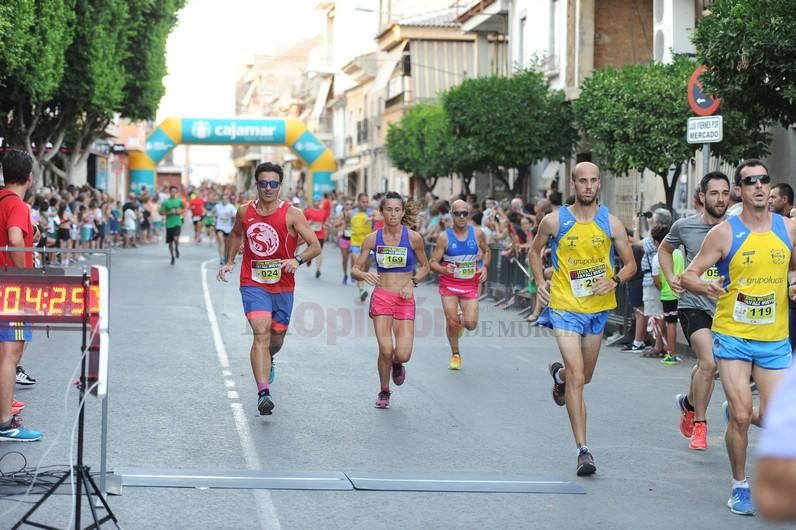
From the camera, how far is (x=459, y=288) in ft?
45.9

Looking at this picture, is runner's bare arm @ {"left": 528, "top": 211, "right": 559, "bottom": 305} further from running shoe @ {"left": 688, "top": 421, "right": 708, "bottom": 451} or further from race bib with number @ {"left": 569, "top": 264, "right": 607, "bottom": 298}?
running shoe @ {"left": 688, "top": 421, "right": 708, "bottom": 451}

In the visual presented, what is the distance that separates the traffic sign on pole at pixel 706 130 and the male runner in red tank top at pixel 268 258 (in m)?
5.81

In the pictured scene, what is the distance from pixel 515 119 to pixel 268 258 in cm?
2340

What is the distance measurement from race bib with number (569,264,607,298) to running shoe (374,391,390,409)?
9.02ft

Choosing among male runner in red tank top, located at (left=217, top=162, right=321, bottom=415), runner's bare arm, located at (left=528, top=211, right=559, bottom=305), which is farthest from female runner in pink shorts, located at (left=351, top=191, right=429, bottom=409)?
runner's bare arm, located at (left=528, top=211, right=559, bottom=305)

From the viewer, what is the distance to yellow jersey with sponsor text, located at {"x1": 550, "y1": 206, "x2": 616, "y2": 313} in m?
8.49

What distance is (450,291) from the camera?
46.0 feet

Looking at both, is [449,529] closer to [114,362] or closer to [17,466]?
[17,466]

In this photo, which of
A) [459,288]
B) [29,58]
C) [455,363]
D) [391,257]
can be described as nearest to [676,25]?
[29,58]

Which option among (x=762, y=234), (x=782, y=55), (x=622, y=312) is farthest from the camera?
(x=622, y=312)

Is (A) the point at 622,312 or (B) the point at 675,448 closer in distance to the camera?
(B) the point at 675,448

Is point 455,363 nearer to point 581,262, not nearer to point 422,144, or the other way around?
point 581,262

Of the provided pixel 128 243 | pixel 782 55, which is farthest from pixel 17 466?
pixel 128 243

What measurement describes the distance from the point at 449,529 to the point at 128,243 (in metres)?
41.2
